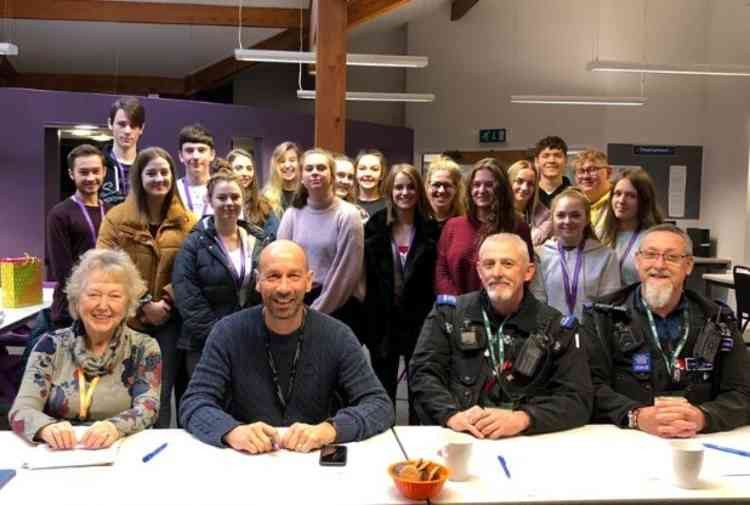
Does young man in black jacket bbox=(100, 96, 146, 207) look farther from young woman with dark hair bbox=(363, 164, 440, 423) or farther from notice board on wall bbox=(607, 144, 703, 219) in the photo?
notice board on wall bbox=(607, 144, 703, 219)

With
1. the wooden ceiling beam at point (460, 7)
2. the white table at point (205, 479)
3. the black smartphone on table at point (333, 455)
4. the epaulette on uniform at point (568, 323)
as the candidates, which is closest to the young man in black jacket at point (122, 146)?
the white table at point (205, 479)

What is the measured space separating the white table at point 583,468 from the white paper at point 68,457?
857 millimetres

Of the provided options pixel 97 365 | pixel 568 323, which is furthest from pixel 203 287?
pixel 568 323

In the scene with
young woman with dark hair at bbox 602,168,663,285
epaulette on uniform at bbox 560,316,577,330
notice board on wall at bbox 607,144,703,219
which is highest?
notice board on wall at bbox 607,144,703,219

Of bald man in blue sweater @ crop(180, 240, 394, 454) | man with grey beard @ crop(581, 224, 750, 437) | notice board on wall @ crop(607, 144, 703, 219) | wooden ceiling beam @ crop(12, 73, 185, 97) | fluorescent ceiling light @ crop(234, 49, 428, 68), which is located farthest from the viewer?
wooden ceiling beam @ crop(12, 73, 185, 97)

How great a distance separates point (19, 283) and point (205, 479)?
3194mm

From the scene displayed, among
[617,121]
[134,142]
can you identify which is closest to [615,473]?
[134,142]

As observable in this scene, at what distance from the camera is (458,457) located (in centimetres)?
185

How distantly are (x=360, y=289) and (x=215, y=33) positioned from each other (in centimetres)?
731

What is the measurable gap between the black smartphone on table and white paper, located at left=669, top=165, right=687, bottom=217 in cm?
971

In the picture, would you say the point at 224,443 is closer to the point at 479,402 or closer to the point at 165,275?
the point at 479,402

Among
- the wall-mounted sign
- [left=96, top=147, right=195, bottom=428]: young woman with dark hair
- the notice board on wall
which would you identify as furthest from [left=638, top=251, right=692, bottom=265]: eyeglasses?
the wall-mounted sign

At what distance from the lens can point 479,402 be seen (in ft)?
8.13

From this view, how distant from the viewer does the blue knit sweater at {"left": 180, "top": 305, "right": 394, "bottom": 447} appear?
7.64 ft
